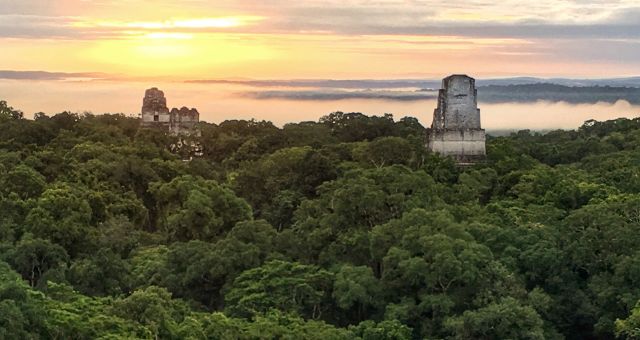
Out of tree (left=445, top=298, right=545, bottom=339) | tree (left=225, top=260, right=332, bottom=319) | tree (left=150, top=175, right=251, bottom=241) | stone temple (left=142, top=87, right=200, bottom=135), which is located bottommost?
tree (left=445, top=298, right=545, bottom=339)

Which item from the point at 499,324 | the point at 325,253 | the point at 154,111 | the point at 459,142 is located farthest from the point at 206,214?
the point at 154,111

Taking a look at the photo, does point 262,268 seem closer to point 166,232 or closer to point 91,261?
point 91,261

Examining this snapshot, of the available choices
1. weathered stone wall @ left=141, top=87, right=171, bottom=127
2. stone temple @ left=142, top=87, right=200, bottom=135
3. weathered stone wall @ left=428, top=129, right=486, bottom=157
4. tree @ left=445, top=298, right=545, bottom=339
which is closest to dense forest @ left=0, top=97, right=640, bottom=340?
tree @ left=445, top=298, right=545, bottom=339

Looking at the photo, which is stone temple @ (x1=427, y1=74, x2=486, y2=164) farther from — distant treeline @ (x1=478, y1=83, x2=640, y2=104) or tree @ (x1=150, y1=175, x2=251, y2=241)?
distant treeline @ (x1=478, y1=83, x2=640, y2=104)

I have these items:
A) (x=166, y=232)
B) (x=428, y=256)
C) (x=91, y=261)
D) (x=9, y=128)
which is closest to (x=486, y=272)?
(x=428, y=256)

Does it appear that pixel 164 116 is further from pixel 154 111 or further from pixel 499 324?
pixel 499 324

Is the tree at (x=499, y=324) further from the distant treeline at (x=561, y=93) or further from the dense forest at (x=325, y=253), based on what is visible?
the distant treeline at (x=561, y=93)
